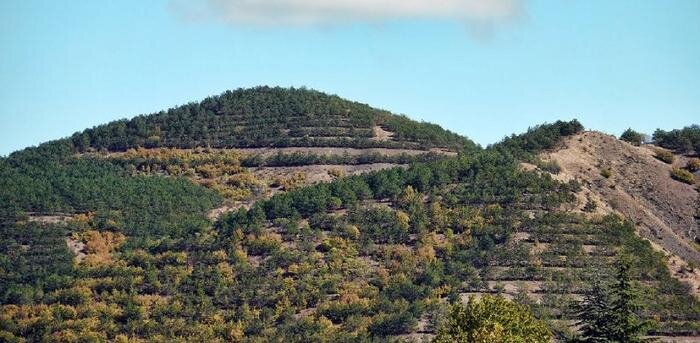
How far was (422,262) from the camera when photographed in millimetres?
137750

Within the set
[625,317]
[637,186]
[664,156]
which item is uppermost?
[664,156]

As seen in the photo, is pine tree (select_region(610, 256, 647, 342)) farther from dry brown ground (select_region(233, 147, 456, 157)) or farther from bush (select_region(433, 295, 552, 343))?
dry brown ground (select_region(233, 147, 456, 157))

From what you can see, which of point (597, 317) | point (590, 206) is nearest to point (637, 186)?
point (590, 206)

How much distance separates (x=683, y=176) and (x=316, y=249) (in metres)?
46.7

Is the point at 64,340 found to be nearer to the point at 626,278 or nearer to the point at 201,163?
the point at 201,163

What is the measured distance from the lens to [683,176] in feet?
502

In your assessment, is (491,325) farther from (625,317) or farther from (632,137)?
(632,137)

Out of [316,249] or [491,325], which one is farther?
[316,249]

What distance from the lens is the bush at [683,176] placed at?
501 ft

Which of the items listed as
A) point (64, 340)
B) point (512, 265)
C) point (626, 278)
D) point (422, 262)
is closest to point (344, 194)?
point (422, 262)

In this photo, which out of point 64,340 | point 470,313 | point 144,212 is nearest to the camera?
point 470,313

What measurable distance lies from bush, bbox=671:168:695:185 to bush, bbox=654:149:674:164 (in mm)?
4073

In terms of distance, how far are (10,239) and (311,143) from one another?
168ft

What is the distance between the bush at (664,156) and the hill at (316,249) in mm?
11059
